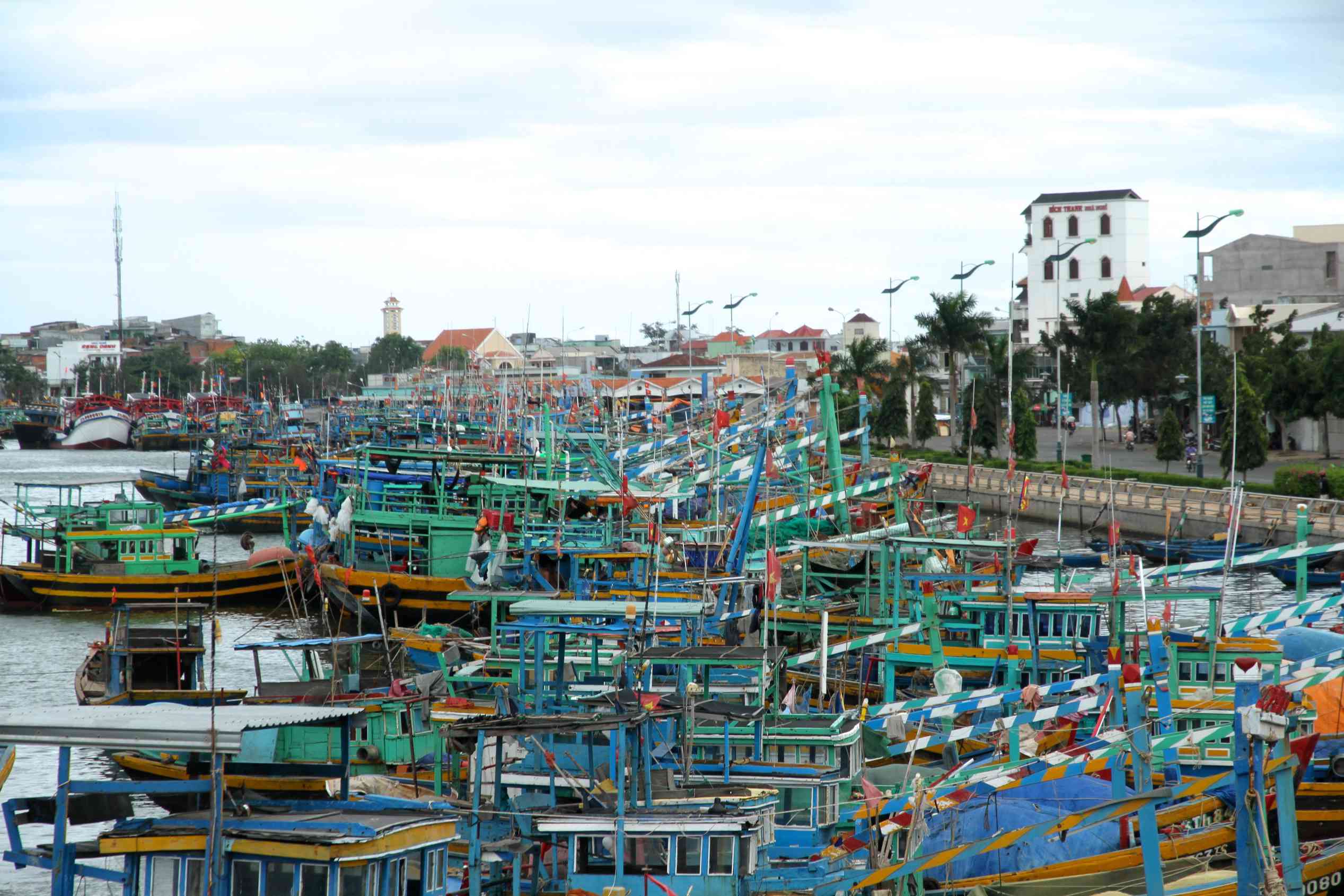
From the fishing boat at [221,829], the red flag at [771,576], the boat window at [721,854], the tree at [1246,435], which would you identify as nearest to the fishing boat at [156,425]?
the tree at [1246,435]

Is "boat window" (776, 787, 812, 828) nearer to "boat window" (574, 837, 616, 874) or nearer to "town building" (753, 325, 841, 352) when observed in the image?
"boat window" (574, 837, 616, 874)

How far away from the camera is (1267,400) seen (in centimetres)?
6388

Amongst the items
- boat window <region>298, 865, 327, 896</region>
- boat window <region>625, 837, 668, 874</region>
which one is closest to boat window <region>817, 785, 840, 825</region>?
boat window <region>625, 837, 668, 874</region>

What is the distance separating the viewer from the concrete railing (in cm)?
4875

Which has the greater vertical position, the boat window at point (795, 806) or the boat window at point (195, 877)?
the boat window at point (195, 877)

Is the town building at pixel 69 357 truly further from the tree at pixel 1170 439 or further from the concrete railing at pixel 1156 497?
the tree at pixel 1170 439

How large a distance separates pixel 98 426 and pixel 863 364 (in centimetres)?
6841

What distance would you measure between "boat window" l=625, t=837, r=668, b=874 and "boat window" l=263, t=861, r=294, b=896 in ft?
11.7

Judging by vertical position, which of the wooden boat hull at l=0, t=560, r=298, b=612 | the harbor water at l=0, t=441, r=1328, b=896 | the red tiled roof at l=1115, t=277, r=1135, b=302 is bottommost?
the harbor water at l=0, t=441, r=1328, b=896

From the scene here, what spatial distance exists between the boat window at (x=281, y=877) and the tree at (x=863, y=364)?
67.1m

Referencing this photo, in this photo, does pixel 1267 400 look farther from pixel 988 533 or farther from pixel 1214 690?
pixel 1214 690

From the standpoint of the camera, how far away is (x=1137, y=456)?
7538 centimetres

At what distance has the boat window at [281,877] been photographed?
12.9m

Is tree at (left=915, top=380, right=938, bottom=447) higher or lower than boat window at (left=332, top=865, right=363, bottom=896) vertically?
higher
